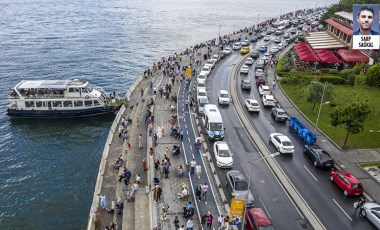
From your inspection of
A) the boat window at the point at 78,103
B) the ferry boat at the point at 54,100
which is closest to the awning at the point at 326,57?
the ferry boat at the point at 54,100

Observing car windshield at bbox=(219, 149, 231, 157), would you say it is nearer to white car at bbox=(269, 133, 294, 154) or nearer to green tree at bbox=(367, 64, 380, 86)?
white car at bbox=(269, 133, 294, 154)

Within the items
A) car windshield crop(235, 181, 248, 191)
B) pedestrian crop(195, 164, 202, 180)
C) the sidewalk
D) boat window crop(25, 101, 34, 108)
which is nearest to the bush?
the sidewalk

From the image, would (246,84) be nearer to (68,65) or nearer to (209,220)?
(209,220)

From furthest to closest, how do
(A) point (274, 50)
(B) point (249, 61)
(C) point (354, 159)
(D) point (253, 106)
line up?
1. (A) point (274, 50)
2. (B) point (249, 61)
3. (D) point (253, 106)
4. (C) point (354, 159)

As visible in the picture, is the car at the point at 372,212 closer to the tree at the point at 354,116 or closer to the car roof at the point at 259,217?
the car roof at the point at 259,217

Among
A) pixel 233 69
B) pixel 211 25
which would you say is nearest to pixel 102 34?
pixel 211 25

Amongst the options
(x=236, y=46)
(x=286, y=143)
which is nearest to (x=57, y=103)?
(x=286, y=143)

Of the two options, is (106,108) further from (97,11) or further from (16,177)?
(97,11)
